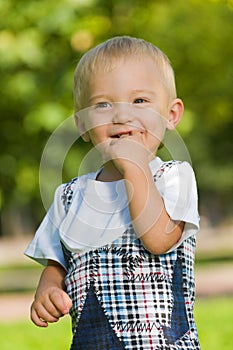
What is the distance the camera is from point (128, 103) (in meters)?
2.65

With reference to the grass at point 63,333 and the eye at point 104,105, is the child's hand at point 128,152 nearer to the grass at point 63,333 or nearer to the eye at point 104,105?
the eye at point 104,105

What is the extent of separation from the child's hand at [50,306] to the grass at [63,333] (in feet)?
13.1

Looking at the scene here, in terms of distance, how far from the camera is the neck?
272 cm

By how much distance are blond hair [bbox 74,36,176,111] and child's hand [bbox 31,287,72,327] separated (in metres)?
0.59

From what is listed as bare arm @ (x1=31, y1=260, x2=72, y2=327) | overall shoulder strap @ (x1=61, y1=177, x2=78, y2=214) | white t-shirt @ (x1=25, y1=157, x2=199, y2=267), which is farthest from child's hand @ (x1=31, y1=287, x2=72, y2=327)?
overall shoulder strap @ (x1=61, y1=177, x2=78, y2=214)

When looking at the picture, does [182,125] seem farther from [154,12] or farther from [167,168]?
[167,168]

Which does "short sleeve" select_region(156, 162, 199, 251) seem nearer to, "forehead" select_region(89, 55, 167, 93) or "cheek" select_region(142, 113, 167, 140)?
"cheek" select_region(142, 113, 167, 140)

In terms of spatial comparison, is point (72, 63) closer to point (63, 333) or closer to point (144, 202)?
point (63, 333)

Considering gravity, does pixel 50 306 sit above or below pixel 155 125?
below

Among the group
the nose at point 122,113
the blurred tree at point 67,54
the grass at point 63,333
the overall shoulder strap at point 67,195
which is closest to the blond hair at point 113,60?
the nose at point 122,113

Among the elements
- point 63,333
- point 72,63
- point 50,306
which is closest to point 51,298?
point 50,306

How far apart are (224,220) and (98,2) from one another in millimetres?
40037

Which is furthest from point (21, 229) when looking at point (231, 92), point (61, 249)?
point (61, 249)

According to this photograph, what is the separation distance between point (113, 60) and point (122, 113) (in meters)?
0.19
